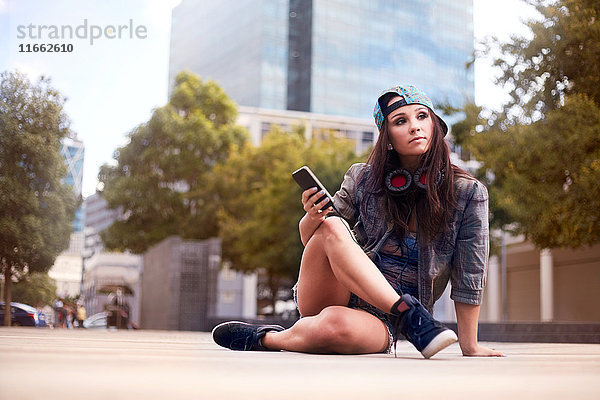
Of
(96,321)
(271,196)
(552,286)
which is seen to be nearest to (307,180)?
(96,321)

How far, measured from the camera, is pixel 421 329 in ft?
6.56

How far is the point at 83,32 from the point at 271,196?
8.97 meters

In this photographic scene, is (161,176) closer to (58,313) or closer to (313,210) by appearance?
(58,313)

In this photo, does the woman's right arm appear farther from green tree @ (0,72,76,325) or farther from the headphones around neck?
green tree @ (0,72,76,325)

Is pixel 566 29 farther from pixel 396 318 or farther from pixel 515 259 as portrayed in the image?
pixel 515 259

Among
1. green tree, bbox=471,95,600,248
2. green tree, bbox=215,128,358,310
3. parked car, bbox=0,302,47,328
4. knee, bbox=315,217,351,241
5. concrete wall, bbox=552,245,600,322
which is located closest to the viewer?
knee, bbox=315,217,351,241

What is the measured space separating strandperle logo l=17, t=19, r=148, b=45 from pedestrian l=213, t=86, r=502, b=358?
18.9 feet

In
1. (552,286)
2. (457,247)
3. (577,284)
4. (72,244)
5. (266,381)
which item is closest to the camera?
(266,381)

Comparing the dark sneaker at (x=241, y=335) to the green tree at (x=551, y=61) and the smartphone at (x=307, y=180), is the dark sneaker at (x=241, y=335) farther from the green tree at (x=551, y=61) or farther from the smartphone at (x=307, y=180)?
the green tree at (x=551, y=61)

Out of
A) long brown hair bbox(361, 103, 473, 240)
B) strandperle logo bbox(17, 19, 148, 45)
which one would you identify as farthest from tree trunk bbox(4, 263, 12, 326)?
long brown hair bbox(361, 103, 473, 240)

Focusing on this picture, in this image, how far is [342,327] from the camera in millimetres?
2258

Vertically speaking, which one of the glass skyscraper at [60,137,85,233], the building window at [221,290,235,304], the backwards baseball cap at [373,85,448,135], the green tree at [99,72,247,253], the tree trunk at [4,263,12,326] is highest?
the green tree at [99,72,247,253]

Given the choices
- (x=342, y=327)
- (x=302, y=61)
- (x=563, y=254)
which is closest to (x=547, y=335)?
(x=342, y=327)

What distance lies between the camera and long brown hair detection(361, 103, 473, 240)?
2.47m
